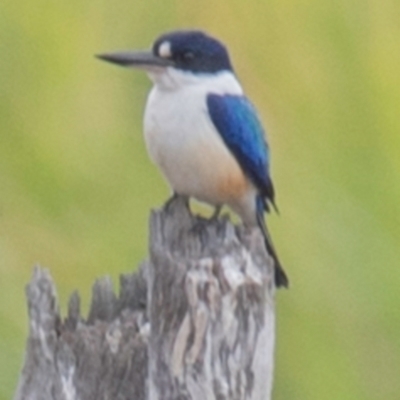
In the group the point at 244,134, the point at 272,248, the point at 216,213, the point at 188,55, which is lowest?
the point at 272,248

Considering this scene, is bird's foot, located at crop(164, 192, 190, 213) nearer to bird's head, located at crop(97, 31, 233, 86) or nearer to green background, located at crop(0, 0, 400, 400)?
bird's head, located at crop(97, 31, 233, 86)

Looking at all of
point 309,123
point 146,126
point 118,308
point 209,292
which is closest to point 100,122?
point 309,123

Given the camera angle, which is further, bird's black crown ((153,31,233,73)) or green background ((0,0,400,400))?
green background ((0,0,400,400))

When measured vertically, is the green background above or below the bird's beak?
below

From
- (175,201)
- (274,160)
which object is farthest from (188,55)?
(274,160)

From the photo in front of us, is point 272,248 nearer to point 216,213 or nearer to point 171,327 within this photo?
point 216,213

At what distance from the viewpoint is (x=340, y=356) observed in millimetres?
4633

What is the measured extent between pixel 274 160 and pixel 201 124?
0.88m

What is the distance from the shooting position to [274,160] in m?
4.79

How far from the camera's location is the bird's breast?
3.88 metres

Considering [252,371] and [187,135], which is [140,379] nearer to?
[252,371]

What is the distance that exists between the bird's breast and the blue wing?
0.06ft

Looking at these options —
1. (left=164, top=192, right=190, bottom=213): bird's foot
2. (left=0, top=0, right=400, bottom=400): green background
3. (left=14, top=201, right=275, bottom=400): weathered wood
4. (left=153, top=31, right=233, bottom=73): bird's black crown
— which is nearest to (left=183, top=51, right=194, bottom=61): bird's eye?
(left=153, top=31, right=233, bottom=73): bird's black crown

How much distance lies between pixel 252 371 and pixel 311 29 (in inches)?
74.2
